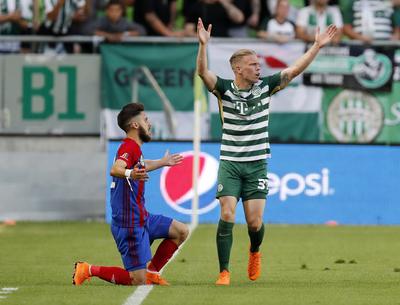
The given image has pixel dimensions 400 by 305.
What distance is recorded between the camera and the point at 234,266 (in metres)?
14.0

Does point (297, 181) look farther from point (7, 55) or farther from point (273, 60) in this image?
point (7, 55)

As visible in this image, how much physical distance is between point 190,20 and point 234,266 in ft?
33.3

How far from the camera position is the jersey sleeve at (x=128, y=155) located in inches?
442

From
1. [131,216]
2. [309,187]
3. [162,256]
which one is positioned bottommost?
[309,187]

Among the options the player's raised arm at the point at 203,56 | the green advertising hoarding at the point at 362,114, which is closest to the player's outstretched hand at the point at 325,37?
the player's raised arm at the point at 203,56

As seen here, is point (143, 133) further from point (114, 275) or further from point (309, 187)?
point (309, 187)

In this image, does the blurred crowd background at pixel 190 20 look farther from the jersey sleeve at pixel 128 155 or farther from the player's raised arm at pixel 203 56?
the jersey sleeve at pixel 128 155

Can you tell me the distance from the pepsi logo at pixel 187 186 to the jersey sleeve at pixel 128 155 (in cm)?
962

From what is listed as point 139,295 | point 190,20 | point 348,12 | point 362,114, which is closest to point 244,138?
point 139,295

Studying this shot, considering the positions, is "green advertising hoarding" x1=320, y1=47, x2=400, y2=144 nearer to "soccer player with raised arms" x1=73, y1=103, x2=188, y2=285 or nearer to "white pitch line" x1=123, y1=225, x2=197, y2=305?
"soccer player with raised arms" x1=73, y1=103, x2=188, y2=285

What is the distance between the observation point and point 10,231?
19.6 meters

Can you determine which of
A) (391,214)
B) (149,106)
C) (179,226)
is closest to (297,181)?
(391,214)

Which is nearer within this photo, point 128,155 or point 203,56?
point 128,155

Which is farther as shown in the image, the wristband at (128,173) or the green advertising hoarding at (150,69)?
the green advertising hoarding at (150,69)
